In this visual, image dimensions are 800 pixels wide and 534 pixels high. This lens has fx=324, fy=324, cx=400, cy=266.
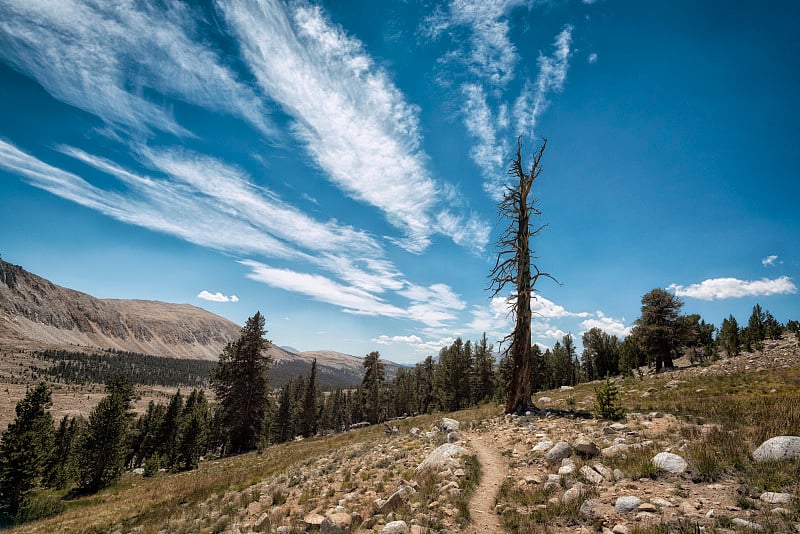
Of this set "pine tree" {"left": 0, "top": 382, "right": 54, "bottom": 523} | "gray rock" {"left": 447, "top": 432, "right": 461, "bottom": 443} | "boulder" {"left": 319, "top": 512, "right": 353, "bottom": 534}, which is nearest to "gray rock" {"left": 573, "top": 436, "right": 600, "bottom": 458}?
"gray rock" {"left": 447, "top": 432, "right": 461, "bottom": 443}

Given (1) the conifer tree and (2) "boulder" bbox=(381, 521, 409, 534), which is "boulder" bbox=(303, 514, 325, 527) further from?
(1) the conifer tree

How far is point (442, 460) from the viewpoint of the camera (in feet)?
33.0

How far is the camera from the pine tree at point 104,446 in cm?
3166

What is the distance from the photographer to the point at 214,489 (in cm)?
1473

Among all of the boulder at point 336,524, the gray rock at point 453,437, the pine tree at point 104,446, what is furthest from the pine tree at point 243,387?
the boulder at point 336,524

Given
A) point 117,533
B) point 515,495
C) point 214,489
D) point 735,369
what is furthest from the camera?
point 735,369

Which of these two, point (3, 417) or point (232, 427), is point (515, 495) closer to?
point (232, 427)

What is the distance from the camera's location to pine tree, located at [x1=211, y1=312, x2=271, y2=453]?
3712cm

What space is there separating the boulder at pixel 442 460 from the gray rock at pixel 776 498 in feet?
20.7

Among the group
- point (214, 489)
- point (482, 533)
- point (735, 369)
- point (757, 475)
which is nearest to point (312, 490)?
point (482, 533)

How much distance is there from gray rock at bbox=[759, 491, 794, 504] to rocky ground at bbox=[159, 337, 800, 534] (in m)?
0.01

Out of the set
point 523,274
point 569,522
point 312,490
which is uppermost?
point 523,274

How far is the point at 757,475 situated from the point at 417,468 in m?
7.79

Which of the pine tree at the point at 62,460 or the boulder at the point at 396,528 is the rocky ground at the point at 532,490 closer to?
the boulder at the point at 396,528
